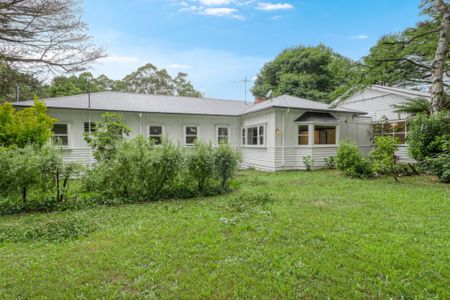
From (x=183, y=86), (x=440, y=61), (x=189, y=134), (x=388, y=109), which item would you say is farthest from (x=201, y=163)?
(x=183, y=86)

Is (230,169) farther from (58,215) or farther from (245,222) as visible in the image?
(58,215)

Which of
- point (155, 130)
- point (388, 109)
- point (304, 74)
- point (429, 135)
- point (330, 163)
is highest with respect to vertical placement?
point (304, 74)

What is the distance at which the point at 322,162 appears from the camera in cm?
1145

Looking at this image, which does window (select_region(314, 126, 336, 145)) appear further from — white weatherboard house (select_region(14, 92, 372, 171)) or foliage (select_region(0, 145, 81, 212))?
foliage (select_region(0, 145, 81, 212))

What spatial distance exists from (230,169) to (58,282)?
4855 mm

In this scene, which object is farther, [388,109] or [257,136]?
[388,109]

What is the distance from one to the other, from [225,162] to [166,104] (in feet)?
26.6

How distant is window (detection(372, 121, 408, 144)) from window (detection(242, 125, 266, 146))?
6669 mm

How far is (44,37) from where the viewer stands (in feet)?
30.7

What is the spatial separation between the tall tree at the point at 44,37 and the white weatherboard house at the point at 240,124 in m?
1.87

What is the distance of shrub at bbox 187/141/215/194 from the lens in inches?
251

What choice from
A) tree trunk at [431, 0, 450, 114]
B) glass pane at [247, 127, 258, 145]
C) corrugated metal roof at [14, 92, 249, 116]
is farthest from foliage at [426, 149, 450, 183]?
corrugated metal roof at [14, 92, 249, 116]

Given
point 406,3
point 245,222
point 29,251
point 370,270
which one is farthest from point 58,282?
point 406,3

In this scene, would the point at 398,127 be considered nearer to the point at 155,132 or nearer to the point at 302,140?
the point at 302,140
